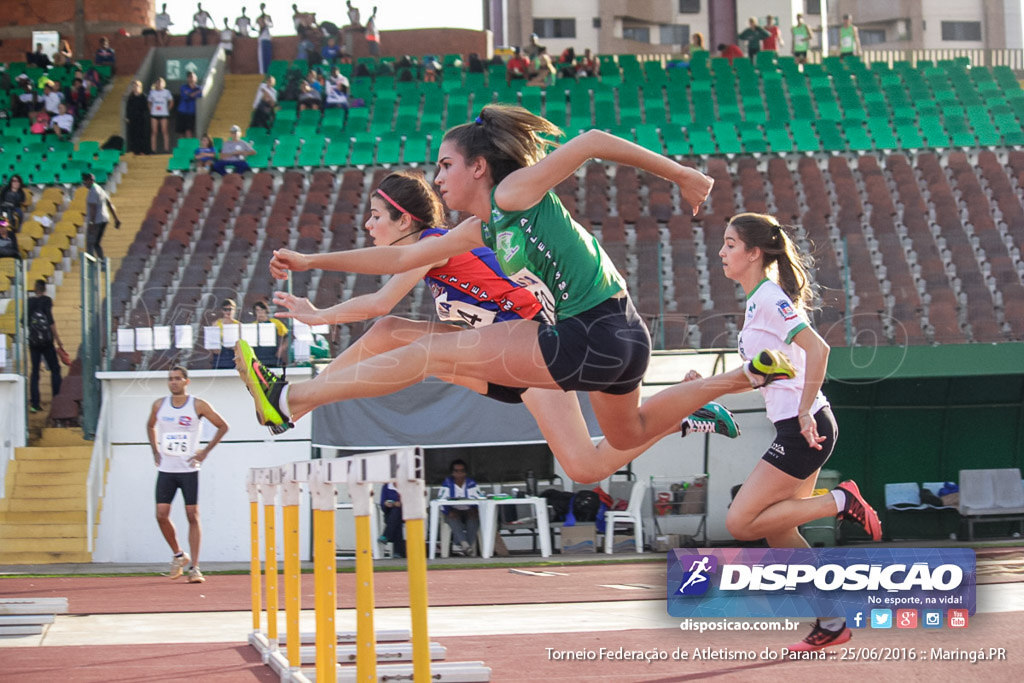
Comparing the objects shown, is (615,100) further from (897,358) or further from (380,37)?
(897,358)

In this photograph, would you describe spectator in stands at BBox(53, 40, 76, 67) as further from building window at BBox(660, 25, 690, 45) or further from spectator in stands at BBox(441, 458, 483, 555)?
building window at BBox(660, 25, 690, 45)

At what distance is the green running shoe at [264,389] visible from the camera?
4.80 m

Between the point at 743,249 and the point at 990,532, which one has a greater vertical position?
the point at 743,249

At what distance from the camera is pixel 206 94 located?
84.8 feet

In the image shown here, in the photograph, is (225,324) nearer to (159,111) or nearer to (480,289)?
(480,289)

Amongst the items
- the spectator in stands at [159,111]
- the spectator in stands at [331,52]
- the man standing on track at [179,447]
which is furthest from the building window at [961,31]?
the man standing on track at [179,447]

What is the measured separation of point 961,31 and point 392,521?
136 ft

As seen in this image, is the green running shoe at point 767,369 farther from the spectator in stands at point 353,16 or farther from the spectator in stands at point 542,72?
the spectator in stands at point 353,16

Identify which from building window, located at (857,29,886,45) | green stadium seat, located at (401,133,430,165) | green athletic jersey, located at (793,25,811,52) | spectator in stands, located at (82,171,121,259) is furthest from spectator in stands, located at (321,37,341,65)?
building window, located at (857,29,886,45)

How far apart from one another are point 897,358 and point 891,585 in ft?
27.1

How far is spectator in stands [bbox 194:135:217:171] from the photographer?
21391mm

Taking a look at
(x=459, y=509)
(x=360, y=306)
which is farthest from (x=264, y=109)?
(x=360, y=306)

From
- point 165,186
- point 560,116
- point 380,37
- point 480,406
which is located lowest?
point 480,406

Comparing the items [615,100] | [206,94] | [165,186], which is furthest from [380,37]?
[165,186]
